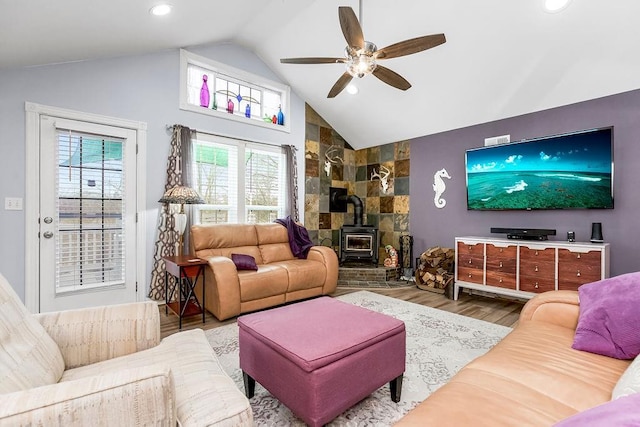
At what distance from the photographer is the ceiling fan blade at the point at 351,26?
210cm

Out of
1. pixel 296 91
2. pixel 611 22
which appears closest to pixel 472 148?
pixel 611 22

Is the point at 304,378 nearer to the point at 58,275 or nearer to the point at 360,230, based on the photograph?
the point at 58,275

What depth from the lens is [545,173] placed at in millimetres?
3549

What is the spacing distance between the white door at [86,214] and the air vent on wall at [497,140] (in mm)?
4563

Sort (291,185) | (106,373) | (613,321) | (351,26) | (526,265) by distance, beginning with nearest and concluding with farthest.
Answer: (106,373) < (613,321) < (351,26) < (526,265) < (291,185)

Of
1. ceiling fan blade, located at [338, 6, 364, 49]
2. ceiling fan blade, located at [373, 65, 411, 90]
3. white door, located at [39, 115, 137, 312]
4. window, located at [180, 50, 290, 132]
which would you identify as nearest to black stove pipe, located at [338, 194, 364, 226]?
window, located at [180, 50, 290, 132]

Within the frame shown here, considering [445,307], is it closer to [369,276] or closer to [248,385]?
[369,276]

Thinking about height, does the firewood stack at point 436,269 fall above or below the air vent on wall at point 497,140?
below

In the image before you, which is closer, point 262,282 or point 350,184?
point 262,282

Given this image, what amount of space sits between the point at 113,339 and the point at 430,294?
3.82 m

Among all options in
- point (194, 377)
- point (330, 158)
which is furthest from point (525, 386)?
point (330, 158)

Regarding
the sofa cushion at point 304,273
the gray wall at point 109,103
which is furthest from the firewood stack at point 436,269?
the gray wall at point 109,103

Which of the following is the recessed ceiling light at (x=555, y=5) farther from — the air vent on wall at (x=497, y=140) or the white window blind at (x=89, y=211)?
the white window blind at (x=89, y=211)

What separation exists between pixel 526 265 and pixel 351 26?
318cm
